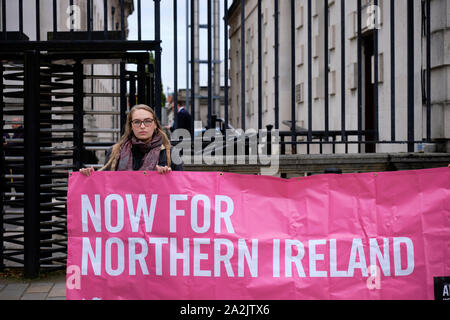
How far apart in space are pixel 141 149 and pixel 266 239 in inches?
52.6

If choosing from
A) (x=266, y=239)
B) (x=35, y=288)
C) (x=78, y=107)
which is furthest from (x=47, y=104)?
(x=266, y=239)

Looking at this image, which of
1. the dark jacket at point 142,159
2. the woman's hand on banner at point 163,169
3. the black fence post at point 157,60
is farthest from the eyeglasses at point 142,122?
the black fence post at point 157,60

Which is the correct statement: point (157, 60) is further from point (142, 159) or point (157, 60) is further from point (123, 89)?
point (142, 159)

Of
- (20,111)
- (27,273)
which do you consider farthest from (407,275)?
(20,111)

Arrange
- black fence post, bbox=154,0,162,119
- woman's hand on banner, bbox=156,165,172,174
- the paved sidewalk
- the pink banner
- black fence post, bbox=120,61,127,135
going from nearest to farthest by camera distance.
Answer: the pink banner → woman's hand on banner, bbox=156,165,172,174 → the paved sidewalk → black fence post, bbox=120,61,127,135 → black fence post, bbox=154,0,162,119

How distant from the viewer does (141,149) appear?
5020mm

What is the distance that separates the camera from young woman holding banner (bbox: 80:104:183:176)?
4941mm

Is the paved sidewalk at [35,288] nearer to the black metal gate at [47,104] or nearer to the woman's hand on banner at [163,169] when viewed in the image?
the black metal gate at [47,104]

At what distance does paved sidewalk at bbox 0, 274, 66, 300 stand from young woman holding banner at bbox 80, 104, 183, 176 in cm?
167

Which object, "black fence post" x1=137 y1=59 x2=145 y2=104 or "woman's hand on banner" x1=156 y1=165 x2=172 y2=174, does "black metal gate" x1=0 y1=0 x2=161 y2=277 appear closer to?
"black fence post" x1=137 y1=59 x2=145 y2=104

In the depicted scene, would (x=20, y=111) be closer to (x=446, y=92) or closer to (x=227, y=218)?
(x=227, y=218)

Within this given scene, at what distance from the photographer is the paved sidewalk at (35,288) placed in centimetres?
589

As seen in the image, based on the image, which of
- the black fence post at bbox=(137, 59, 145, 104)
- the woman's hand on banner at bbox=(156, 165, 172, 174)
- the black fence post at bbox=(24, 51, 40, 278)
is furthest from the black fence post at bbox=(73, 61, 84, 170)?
the woman's hand on banner at bbox=(156, 165, 172, 174)
